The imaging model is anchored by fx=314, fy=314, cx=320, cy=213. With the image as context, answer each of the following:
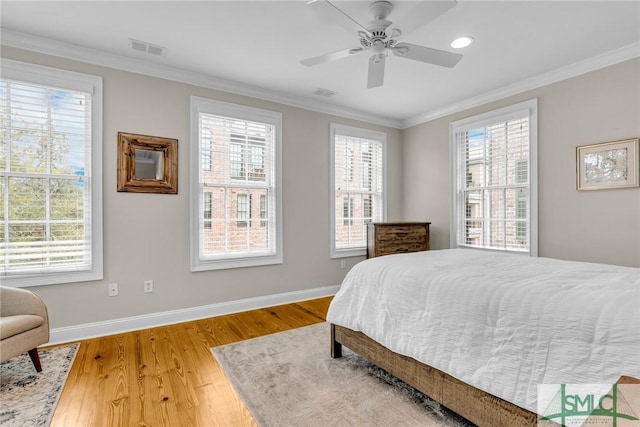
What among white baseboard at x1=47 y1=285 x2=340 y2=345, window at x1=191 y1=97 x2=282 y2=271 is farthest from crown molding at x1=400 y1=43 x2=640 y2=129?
white baseboard at x1=47 y1=285 x2=340 y2=345

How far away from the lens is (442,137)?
4641 millimetres

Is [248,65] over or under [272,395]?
over

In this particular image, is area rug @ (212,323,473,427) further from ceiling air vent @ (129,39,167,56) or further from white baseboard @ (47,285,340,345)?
ceiling air vent @ (129,39,167,56)

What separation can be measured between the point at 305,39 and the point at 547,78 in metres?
2.71

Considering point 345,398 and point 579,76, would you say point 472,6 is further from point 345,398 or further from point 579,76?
point 345,398

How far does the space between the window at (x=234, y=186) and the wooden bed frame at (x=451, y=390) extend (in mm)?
1986

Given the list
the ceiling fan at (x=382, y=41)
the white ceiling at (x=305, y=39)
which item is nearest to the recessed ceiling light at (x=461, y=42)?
the white ceiling at (x=305, y=39)

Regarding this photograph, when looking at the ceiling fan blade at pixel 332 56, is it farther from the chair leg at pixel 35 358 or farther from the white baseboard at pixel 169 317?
the chair leg at pixel 35 358

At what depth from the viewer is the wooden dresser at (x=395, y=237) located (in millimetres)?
4258

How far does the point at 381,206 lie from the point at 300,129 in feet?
5.93

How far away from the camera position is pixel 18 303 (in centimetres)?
223

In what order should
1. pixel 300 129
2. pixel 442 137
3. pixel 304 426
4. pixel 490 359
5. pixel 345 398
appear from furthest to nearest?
pixel 442 137 < pixel 300 129 < pixel 345 398 < pixel 304 426 < pixel 490 359

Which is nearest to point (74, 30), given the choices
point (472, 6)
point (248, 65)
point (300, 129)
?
point (248, 65)

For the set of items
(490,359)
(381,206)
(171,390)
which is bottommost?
(171,390)
